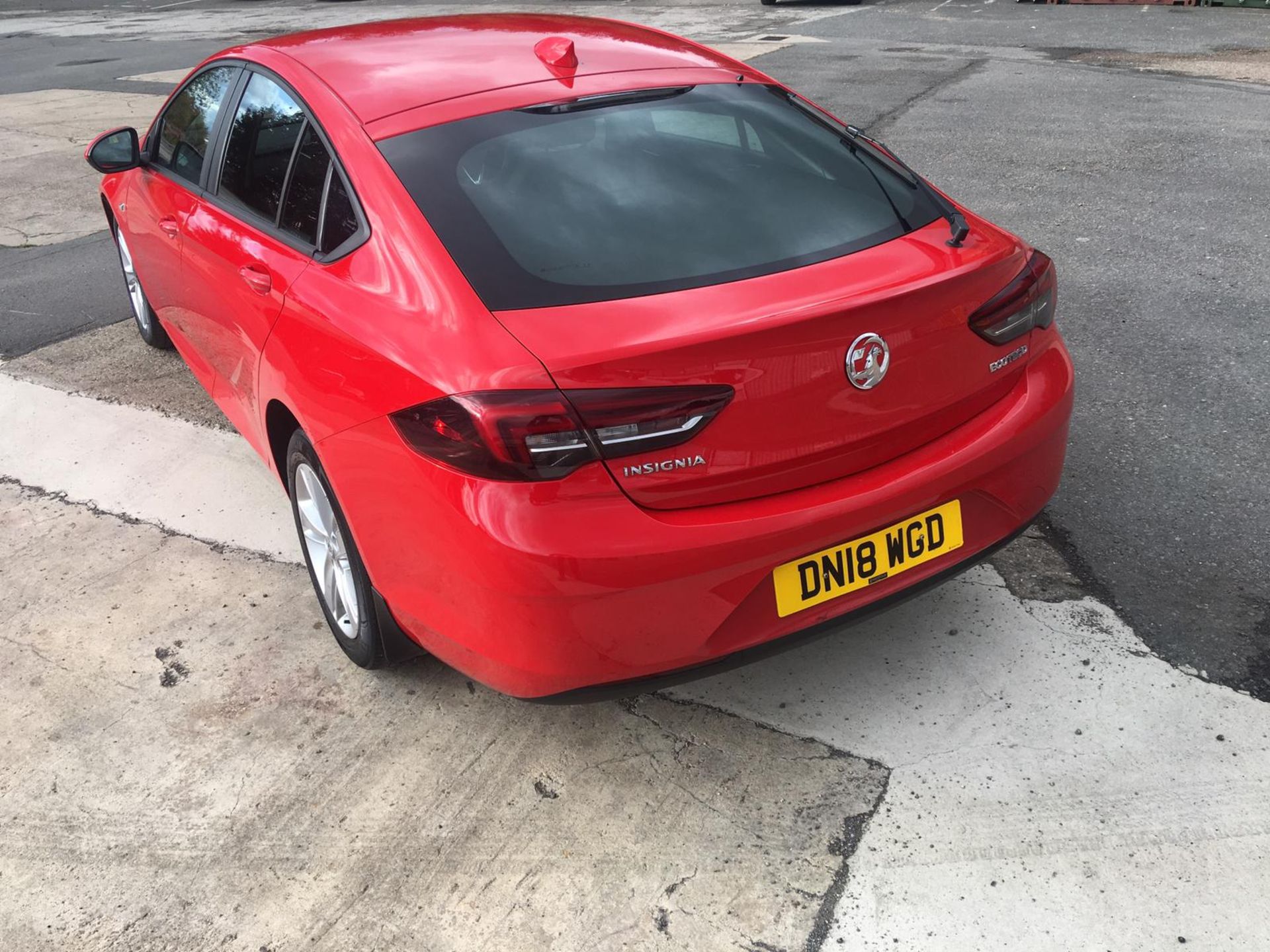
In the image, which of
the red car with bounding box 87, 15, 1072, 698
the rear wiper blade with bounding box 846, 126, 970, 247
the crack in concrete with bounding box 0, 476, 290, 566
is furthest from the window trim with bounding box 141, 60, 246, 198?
the rear wiper blade with bounding box 846, 126, 970, 247

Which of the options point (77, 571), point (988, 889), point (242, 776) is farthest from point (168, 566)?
point (988, 889)

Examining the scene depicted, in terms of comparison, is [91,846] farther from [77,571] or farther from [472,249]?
[472,249]

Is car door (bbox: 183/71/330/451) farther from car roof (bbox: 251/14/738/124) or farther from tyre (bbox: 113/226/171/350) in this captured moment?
tyre (bbox: 113/226/171/350)

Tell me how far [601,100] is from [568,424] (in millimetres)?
1146

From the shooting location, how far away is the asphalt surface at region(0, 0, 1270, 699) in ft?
11.4

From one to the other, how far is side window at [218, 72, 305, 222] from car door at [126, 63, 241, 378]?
216mm

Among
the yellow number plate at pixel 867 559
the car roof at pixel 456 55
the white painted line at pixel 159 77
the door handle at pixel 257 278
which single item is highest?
the car roof at pixel 456 55

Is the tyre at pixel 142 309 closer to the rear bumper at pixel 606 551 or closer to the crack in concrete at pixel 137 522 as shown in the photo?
the crack in concrete at pixel 137 522

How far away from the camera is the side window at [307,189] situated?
2996 mm

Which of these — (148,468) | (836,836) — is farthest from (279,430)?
(836,836)

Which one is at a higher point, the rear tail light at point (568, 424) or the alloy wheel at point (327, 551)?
the rear tail light at point (568, 424)

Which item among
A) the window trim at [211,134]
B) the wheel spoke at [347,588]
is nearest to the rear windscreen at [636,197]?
the wheel spoke at [347,588]

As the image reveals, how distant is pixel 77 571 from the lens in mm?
3816

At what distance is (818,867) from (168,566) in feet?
7.77
